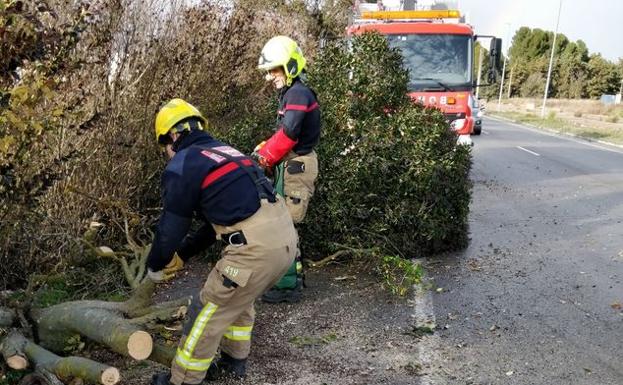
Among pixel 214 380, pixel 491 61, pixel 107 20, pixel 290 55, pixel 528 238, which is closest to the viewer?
pixel 214 380

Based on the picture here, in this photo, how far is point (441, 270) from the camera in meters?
5.91

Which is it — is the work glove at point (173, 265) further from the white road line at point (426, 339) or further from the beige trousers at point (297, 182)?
the white road line at point (426, 339)

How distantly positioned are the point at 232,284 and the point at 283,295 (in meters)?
1.74

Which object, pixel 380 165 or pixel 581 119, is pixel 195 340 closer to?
pixel 380 165

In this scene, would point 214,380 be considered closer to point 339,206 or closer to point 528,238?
point 339,206

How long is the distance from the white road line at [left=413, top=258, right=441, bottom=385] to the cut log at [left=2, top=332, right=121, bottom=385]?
5.91 feet

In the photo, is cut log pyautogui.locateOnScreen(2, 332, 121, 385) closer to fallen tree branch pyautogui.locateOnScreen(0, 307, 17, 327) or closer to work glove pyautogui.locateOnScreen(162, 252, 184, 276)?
fallen tree branch pyautogui.locateOnScreen(0, 307, 17, 327)

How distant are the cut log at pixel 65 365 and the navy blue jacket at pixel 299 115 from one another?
7.41ft

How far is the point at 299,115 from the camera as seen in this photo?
4.65 m

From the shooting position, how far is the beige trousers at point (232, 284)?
3244 mm

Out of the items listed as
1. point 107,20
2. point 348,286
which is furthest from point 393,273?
point 107,20

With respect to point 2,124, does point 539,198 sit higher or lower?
lower

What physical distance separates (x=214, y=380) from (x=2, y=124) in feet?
6.17

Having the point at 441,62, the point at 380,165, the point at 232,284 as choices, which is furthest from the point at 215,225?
the point at 441,62
